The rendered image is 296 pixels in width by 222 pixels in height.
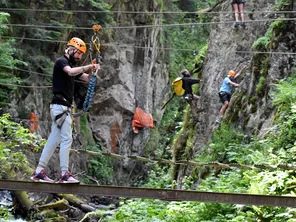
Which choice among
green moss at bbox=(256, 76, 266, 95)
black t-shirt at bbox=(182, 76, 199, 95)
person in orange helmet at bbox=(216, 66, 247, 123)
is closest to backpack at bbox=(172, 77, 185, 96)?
black t-shirt at bbox=(182, 76, 199, 95)

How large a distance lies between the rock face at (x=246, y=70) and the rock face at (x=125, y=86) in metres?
9.84

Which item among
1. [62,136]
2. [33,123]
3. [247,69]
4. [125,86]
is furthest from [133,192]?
[125,86]

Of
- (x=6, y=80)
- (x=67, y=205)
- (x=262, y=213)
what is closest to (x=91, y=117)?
(x=6, y=80)

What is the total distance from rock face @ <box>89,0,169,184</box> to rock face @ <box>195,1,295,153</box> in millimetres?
9839

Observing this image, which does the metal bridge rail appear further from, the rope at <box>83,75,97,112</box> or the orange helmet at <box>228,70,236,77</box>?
the orange helmet at <box>228,70,236,77</box>

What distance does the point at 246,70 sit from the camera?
44.9 feet

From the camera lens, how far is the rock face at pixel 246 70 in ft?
37.3

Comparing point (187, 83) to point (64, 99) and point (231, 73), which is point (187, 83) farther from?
point (64, 99)

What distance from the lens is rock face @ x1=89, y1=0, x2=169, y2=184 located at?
25.5m

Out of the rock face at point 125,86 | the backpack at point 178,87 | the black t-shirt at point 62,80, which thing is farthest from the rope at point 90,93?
the rock face at point 125,86

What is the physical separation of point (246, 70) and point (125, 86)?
12918 mm

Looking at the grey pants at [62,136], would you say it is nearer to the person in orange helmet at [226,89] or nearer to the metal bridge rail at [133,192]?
the metal bridge rail at [133,192]

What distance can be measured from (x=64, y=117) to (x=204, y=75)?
1020cm

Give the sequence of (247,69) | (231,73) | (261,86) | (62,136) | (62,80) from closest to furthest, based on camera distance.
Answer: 1. (62,80)
2. (62,136)
3. (261,86)
4. (231,73)
5. (247,69)
